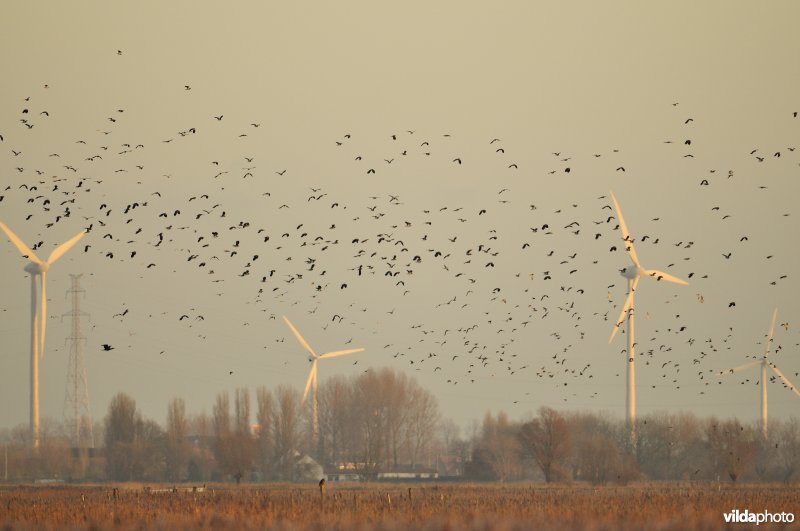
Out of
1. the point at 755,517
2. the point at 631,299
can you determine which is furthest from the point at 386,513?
the point at 631,299

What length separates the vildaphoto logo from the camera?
1762 inches

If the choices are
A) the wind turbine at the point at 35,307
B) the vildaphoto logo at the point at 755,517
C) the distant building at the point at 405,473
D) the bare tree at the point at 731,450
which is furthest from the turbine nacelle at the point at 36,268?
the vildaphoto logo at the point at 755,517

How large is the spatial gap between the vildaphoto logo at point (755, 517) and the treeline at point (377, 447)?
55679 millimetres

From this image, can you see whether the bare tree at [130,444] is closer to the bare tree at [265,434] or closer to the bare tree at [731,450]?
the bare tree at [265,434]

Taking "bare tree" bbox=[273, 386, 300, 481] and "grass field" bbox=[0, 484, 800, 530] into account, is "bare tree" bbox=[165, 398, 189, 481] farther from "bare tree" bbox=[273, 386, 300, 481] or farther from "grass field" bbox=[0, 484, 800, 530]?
"grass field" bbox=[0, 484, 800, 530]

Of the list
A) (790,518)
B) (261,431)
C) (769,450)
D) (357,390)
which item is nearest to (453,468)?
(357,390)

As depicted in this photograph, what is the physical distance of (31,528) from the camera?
43.0 m

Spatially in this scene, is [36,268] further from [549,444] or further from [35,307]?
[549,444]

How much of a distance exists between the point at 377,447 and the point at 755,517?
86.2m

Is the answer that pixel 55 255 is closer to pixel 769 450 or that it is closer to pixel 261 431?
pixel 261 431

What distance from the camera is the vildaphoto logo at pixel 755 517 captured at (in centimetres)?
4476

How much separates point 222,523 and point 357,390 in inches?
4204

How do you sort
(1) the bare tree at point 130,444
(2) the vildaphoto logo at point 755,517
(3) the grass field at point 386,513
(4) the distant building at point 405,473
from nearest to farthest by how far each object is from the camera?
1. (3) the grass field at point 386,513
2. (2) the vildaphoto logo at point 755,517
3. (1) the bare tree at point 130,444
4. (4) the distant building at point 405,473

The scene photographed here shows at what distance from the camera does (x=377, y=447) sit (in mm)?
131125
